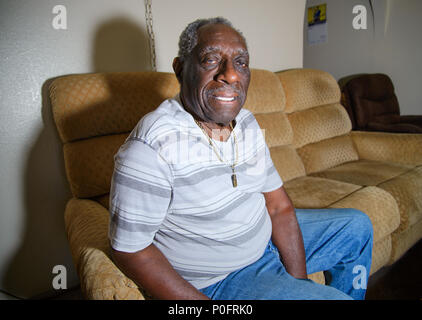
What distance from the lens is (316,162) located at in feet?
6.21

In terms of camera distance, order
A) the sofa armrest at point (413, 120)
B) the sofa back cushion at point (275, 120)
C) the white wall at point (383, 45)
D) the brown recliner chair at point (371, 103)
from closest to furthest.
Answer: the sofa back cushion at point (275, 120), the sofa armrest at point (413, 120), the brown recliner chair at point (371, 103), the white wall at point (383, 45)

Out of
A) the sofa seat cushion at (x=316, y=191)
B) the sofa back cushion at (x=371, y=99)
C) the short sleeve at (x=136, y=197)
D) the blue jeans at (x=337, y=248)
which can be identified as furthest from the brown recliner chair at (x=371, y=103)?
the short sleeve at (x=136, y=197)

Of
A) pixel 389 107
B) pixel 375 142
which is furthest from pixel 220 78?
pixel 389 107

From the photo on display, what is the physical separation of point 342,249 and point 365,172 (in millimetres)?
944

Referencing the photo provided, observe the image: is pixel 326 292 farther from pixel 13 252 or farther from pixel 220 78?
pixel 13 252

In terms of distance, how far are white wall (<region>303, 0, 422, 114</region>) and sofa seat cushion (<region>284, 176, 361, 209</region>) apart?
107 inches

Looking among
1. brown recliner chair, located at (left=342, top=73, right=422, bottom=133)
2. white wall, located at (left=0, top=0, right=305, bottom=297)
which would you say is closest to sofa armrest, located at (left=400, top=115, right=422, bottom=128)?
brown recliner chair, located at (left=342, top=73, right=422, bottom=133)

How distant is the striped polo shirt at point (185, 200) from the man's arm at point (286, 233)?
123 millimetres

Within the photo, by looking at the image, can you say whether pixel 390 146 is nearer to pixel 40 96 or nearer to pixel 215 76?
pixel 215 76

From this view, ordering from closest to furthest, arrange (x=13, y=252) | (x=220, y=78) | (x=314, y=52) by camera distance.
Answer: (x=220, y=78), (x=13, y=252), (x=314, y=52)

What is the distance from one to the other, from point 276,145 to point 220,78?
42.9 inches

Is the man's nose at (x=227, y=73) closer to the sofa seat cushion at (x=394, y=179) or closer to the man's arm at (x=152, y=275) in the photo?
the man's arm at (x=152, y=275)

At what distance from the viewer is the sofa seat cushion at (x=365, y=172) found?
1609 millimetres

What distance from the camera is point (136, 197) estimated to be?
2.05ft
